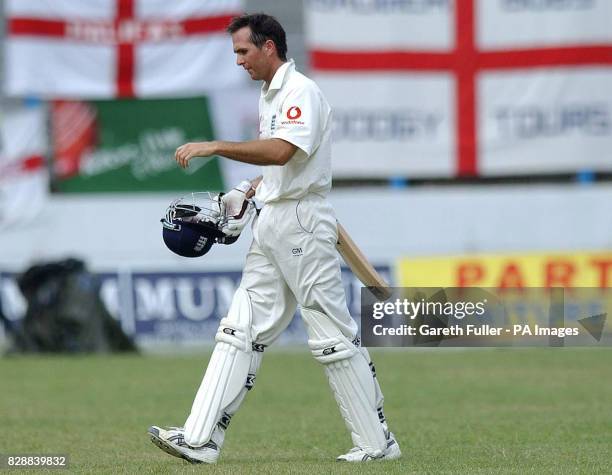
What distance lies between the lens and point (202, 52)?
712 inches

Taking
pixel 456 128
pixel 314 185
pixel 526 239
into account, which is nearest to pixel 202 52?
pixel 456 128

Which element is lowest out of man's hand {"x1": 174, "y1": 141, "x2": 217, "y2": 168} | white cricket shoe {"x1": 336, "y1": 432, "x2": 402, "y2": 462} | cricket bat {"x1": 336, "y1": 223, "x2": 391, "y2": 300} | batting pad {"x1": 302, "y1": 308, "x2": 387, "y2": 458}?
white cricket shoe {"x1": 336, "y1": 432, "x2": 402, "y2": 462}

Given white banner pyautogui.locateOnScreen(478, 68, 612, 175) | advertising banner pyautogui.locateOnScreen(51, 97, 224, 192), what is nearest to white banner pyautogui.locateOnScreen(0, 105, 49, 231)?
advertising banner pyautogui.locateOnScreen(51, 97, 224, 192)

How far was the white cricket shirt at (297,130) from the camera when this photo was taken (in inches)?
270

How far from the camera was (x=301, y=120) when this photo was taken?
22.4ft

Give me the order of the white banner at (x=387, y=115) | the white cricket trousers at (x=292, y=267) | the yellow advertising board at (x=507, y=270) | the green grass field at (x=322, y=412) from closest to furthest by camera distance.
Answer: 1. the white cricket trousers at (x=292, y=267)
2. the green grass field at (x=322, y=412)
3. the yellow advertising board at (x=507, y=270)
4. the white banner at (x=387, y=115)

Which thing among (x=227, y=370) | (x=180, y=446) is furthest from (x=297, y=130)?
(x=180, y=446)

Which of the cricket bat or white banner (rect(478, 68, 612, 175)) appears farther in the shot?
white banner (rect(478, 68, 612, 175))

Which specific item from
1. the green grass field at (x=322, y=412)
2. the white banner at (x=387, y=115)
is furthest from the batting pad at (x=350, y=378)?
the white banner at (x=387, y=115)

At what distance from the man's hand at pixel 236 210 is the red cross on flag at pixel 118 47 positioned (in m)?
10.9

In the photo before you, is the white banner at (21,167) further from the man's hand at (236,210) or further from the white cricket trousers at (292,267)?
the white cricket trousers at (292,267)

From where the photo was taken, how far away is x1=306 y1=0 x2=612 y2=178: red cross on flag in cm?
1778

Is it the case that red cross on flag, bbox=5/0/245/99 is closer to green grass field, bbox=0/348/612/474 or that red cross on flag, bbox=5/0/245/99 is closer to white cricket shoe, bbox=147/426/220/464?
green grass field, bbox=0/348/612/474

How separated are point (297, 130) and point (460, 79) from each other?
11309 millimetres
